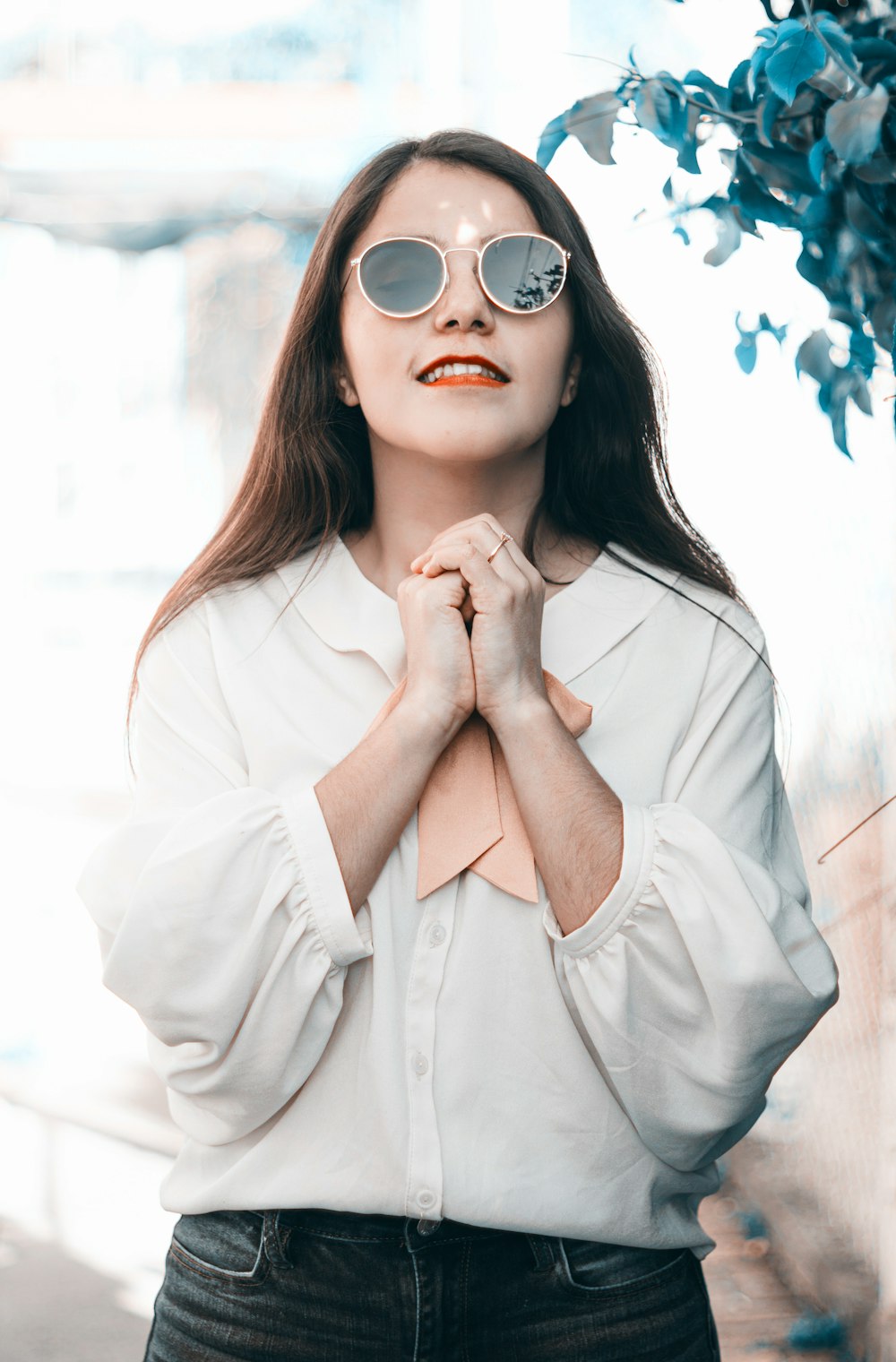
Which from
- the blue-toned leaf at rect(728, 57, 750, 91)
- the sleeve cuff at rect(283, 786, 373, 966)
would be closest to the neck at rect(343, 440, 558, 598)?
the sleeve cuff at rect(283, 786, 373, 966)

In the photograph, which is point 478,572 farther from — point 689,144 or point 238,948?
point 689,144

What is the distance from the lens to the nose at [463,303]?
3.68ft

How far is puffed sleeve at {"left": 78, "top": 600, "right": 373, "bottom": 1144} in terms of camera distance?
40.7 inches

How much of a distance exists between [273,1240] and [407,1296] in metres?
0.12

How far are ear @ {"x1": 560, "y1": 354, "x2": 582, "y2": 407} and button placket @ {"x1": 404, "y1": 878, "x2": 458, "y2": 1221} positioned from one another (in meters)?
0.51

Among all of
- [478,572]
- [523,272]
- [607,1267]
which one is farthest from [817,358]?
[607,1267]

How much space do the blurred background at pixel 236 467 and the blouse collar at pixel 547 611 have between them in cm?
95

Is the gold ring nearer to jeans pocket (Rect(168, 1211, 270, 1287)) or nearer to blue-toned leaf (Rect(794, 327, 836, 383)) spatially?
blue-toned leaf (Rect(794, 327, 836, 383))

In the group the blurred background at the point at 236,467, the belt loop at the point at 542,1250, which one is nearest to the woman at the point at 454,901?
the belt loop at the point at 542,1250

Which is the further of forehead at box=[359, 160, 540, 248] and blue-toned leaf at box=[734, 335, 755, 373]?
blue-toned leaf at box=[734, 335, 755, 373]

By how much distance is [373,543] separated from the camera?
4.36 ft

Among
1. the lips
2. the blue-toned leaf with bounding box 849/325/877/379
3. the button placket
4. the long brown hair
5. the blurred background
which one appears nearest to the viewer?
the button placket

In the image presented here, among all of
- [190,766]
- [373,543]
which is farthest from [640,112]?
[190,766]

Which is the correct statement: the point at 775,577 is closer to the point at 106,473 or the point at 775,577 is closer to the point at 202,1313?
the point at 106,473
